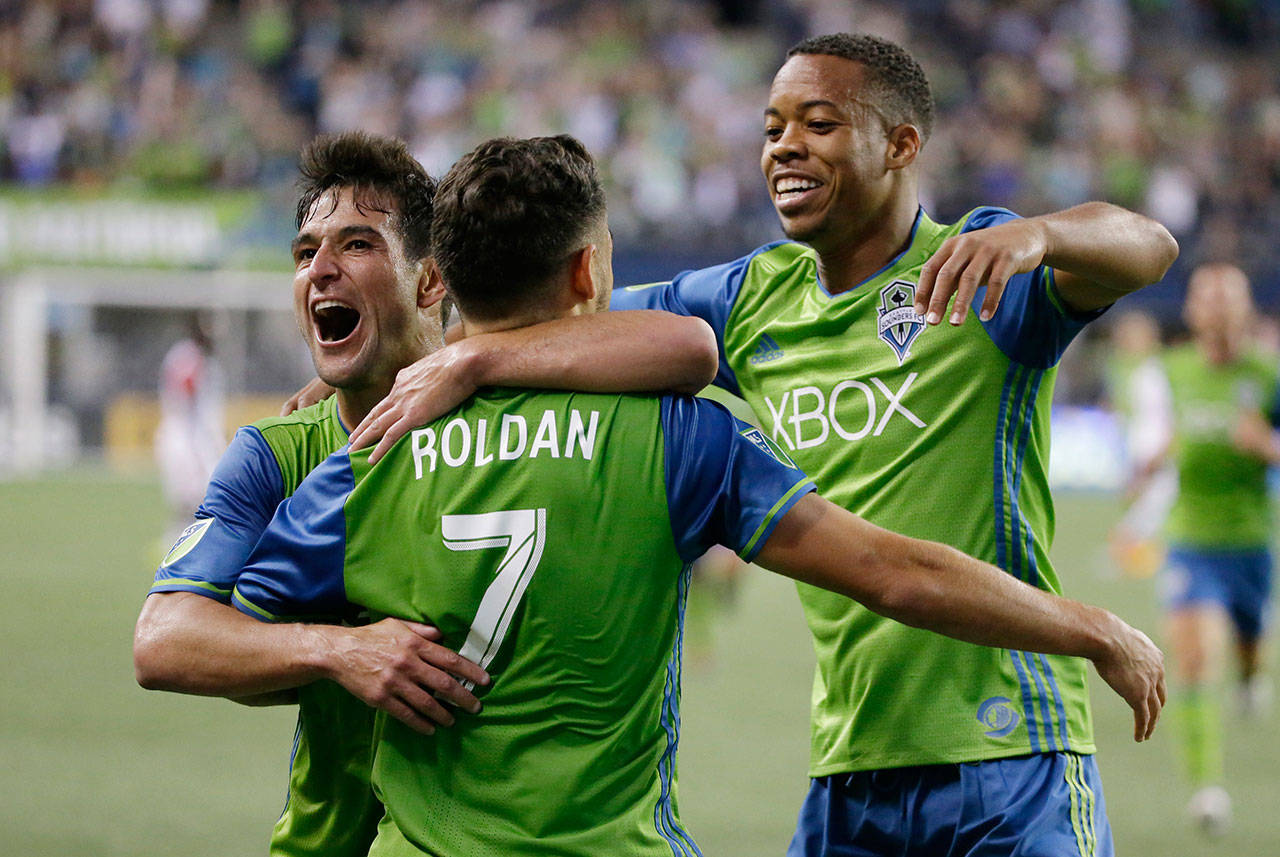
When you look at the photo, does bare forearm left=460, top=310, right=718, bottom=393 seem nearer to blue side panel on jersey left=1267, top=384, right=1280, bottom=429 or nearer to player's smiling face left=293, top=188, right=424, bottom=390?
player's smiling face left=293, top=188, right=424, bottom=390

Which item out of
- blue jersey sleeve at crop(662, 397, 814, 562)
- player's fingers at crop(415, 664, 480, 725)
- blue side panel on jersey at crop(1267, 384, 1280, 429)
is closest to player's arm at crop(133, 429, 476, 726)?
player's fingers at crop(415, 664, 480, 725)

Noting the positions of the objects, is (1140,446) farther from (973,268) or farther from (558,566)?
(558,566)

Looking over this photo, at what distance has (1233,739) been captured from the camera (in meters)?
A: 8.55

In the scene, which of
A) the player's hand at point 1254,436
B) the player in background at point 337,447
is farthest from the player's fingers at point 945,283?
the player's hand at point 1254,436

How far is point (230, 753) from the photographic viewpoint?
7734 millimetres

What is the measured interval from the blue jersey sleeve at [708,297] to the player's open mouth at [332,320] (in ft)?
2.53

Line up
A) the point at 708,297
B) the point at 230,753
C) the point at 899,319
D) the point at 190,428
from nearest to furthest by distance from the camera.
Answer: the point at 899,319, the point at 708,297, the point at 230,753, the point at 190,428

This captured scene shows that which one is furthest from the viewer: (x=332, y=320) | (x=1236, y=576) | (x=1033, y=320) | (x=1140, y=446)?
(x=1140, y=446)

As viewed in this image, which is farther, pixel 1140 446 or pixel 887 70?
pixel 1140 446

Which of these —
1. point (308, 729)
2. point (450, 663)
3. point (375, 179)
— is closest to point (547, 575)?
point (450, 663)

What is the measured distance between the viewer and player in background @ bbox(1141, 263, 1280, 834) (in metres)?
8.12

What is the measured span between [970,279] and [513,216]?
0.82 m

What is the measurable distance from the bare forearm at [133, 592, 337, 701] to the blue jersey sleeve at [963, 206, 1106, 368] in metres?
1.60

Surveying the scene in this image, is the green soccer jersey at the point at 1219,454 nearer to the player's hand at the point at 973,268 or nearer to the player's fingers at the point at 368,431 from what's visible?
the player's hand at the point at 973,268
